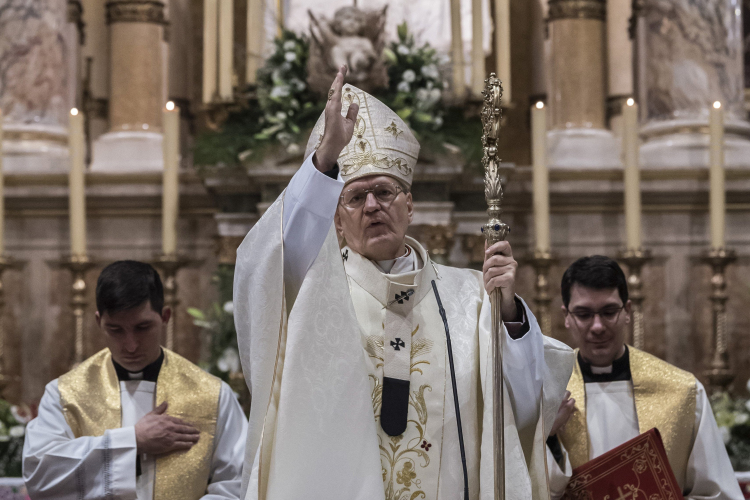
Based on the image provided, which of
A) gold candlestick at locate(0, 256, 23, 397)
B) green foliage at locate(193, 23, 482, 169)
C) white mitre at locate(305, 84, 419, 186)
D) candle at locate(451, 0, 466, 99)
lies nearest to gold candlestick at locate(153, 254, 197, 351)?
A: green foliage at locate(193, 23, 482, 169)

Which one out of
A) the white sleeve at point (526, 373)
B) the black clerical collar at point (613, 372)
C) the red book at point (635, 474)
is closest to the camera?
the white sleeve at point (526, 373)

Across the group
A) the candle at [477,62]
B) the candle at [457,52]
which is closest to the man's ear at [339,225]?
the candle at [457,52]

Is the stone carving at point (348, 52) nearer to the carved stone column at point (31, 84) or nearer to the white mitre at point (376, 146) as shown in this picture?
the white mitre at point (376, 146)

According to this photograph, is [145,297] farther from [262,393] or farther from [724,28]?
[724,28]

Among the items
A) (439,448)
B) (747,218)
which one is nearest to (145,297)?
(439,448)

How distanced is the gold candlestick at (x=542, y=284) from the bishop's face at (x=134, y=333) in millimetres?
2061

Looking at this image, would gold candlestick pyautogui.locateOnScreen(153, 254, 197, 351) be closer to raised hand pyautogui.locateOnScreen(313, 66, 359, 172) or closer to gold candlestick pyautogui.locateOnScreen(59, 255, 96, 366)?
gold candlestick pyautogui.locateOnScreen(59, 255, 96, 366)

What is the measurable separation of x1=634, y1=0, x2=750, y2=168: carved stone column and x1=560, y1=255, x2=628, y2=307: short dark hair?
222 centimetres

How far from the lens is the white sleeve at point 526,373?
112 inches

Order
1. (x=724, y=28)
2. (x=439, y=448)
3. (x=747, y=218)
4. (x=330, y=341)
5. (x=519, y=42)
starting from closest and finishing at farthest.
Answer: (x=330, y=341) < (x=439, y=448) < (x=747, y=218) < (x=724, y=28) < (x=519, y=42)

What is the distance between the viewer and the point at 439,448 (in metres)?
2.94

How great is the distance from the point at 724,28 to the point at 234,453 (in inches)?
156

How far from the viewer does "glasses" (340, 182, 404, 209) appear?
10.4 ft

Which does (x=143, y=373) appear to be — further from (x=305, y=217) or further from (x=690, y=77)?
(x=690, y=77)
